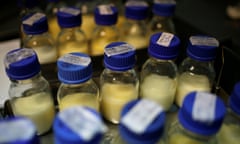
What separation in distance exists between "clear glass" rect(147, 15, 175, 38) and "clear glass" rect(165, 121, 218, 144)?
0.39m

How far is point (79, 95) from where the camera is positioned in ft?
1.83

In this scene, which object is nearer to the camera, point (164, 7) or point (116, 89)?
point (116, 89)

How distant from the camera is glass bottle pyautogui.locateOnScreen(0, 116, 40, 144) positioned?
35cm

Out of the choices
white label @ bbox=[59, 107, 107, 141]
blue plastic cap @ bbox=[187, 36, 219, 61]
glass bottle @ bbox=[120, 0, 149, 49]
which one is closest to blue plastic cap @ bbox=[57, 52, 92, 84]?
white label @ bbox=[59, 107, 107, 141]

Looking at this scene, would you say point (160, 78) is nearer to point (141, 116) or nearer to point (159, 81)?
point (159, 81)

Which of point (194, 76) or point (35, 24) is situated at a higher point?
point (35, 24)

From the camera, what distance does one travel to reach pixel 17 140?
1.14ft

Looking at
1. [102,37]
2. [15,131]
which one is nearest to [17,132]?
[15,131]

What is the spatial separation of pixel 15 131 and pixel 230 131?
36 centimetres

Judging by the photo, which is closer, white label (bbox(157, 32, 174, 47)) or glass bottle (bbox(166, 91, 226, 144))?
glass bottle (bbox(166, 91, 226, 144))

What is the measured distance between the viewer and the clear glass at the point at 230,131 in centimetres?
49

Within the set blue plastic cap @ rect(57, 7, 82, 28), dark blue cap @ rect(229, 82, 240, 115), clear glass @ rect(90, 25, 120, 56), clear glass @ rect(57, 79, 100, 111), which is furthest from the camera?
clear glass @ rect(90, 25, 120, 56)

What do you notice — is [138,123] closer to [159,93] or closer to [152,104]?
[152,104]

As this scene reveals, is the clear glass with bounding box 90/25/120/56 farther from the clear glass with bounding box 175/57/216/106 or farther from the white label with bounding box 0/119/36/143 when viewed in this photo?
the white label with bounding box 0/119/36/143
